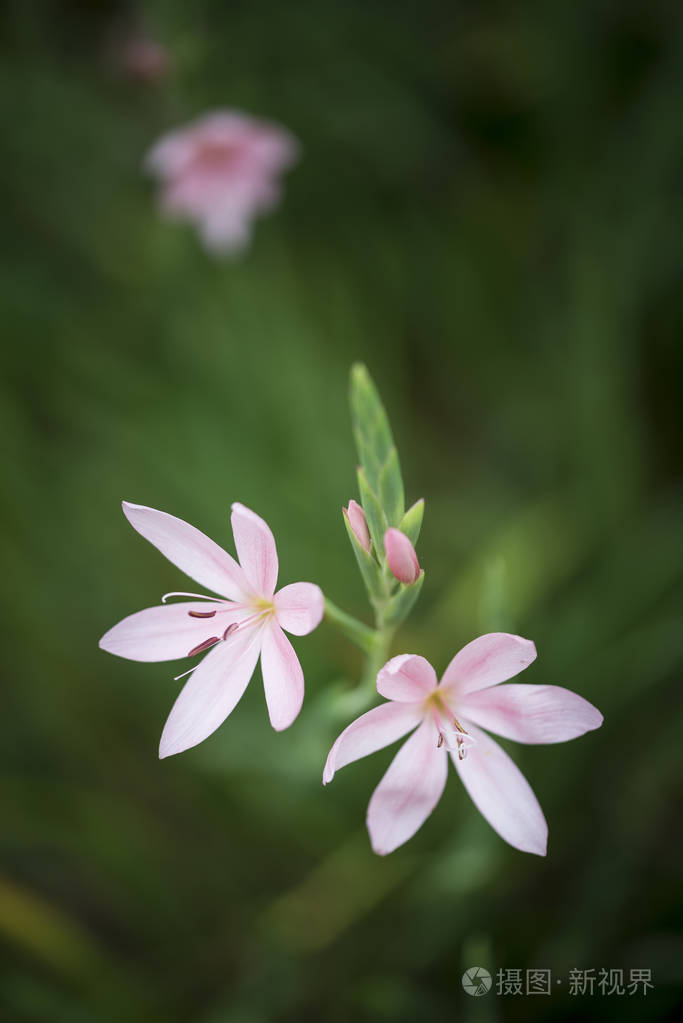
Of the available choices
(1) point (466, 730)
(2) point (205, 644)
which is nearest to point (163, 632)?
(2) point (205, 644)

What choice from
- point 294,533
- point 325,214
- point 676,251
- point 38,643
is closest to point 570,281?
point 676,251

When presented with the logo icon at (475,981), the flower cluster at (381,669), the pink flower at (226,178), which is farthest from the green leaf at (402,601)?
the pink flower at (226,178)

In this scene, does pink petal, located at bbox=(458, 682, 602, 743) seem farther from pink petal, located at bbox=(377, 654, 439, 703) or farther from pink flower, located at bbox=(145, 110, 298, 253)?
pink flower, located at bbox=(145, 110, 298, 253)

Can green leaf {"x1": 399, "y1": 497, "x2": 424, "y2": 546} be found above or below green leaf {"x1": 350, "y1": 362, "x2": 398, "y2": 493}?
below

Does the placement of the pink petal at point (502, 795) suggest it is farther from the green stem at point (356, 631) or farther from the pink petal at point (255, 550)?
the pink petal at point (255, 550)

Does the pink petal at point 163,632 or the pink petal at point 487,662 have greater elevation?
the pink petal at point 163,632

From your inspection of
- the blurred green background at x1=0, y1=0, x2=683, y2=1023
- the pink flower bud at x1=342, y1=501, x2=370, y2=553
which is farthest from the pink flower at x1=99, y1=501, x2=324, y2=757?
the blurred green background at x1=0, y1=0, x2=683, y2=1023
